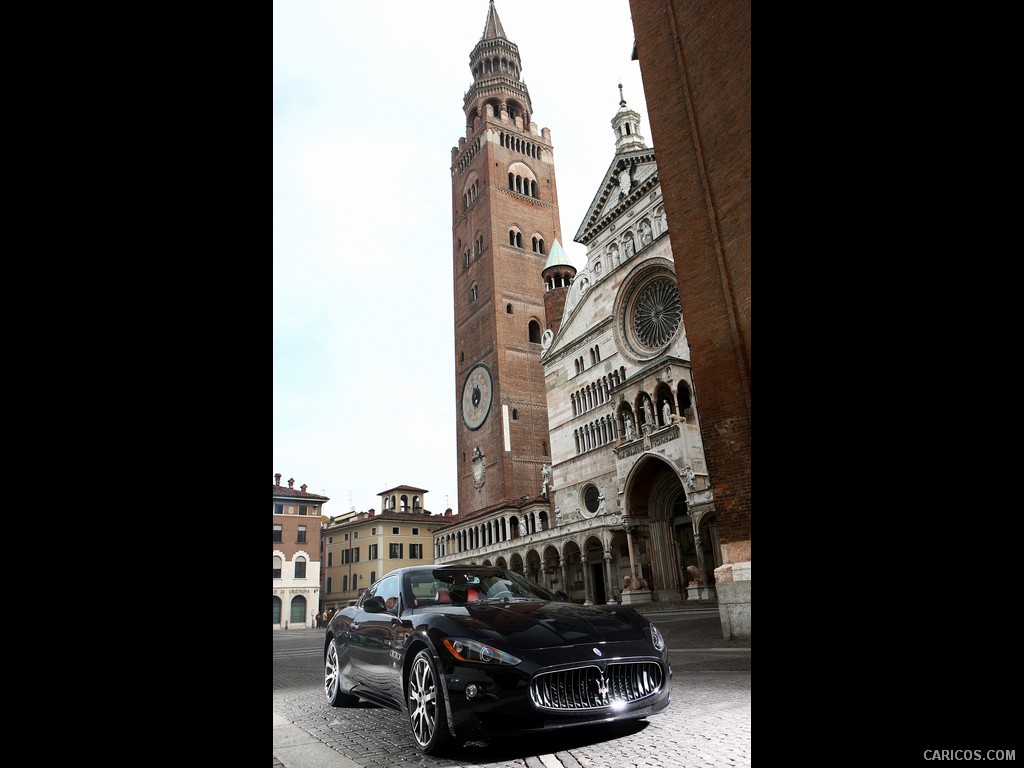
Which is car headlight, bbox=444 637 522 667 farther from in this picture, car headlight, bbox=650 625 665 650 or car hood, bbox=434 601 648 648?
car headlight, bbox=650 625 665 650

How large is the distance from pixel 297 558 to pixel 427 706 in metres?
49.8

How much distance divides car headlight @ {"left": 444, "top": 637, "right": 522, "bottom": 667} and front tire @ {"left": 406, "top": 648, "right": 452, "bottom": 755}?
187mm

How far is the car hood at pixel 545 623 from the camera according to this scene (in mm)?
3879

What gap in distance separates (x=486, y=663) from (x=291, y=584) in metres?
50.3

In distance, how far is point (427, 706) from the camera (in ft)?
12.8

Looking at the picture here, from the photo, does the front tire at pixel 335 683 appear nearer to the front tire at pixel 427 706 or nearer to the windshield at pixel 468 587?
the windshield at pixel 468 587

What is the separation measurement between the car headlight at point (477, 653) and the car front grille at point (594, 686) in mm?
197

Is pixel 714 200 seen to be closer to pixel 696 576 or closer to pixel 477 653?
pixel 477 653

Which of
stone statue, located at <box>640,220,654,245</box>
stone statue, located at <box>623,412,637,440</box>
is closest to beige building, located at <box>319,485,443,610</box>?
stone statue, located at <box>623,412,637,440</box>

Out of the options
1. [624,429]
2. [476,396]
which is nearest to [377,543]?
[476,396]

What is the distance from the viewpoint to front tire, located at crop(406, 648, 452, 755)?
367 centimetres
